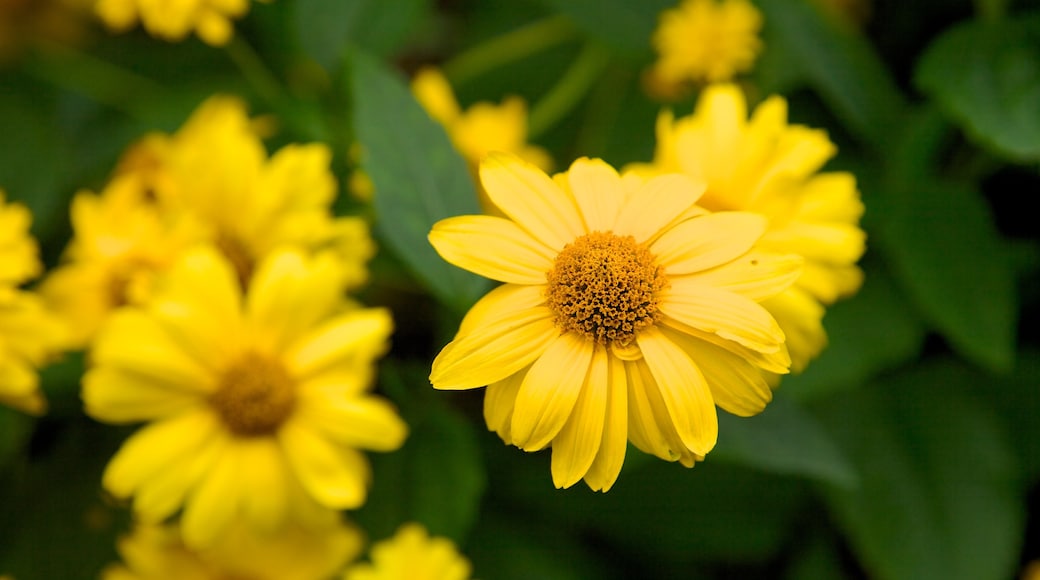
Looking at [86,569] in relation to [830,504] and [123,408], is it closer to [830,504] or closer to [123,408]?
[123,408]

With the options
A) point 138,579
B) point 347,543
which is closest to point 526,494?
point 347,543

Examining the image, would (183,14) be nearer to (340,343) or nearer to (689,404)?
(340,343)

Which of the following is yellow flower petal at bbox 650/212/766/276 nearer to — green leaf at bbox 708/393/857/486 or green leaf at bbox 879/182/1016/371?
green leaf at bbox 708/393/857/486

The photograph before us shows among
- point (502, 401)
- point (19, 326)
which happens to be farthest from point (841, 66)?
point (19, 326)

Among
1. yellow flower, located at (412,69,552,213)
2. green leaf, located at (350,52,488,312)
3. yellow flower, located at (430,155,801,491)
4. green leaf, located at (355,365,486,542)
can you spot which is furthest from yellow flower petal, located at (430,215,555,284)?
yellow flower, located at (412,69,552,213)

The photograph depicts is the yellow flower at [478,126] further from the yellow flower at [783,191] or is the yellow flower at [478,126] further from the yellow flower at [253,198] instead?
the yellow flower at [783,191]

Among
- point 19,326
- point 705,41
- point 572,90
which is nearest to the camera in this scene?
point 19,326
